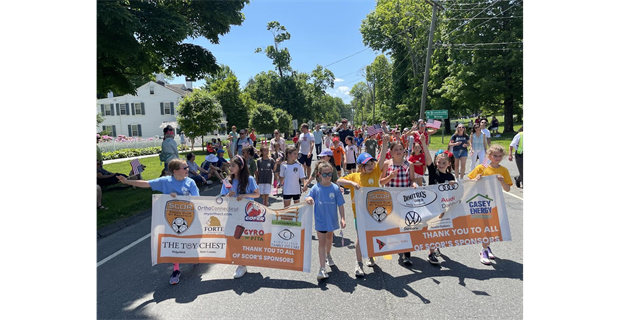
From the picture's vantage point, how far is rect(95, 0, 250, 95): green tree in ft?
24.0

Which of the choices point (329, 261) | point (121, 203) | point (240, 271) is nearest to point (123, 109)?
point (121, 203)

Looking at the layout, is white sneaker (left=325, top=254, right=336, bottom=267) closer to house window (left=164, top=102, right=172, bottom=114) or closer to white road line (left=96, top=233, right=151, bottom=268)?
white road line (left=96, top=233, right=151, bottom=268)

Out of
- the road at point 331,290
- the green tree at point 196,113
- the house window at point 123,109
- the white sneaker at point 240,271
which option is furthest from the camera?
the house window at point 123,109

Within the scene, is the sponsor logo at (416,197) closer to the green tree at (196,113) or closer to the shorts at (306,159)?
the shorts at (306,159)

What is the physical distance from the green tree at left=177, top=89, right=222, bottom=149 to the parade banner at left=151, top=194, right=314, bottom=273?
1061 inches

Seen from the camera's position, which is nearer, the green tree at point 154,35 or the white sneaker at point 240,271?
the white sneaker at point 240,271

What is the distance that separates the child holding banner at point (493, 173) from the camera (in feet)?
15.0

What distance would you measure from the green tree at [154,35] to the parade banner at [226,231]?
194 inches

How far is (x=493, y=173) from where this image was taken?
477 cm

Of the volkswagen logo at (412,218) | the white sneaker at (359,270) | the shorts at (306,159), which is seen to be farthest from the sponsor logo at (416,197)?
the shorts at (306,159)

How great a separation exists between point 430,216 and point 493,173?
3.94ft

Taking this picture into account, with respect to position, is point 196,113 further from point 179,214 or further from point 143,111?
point 179,214
